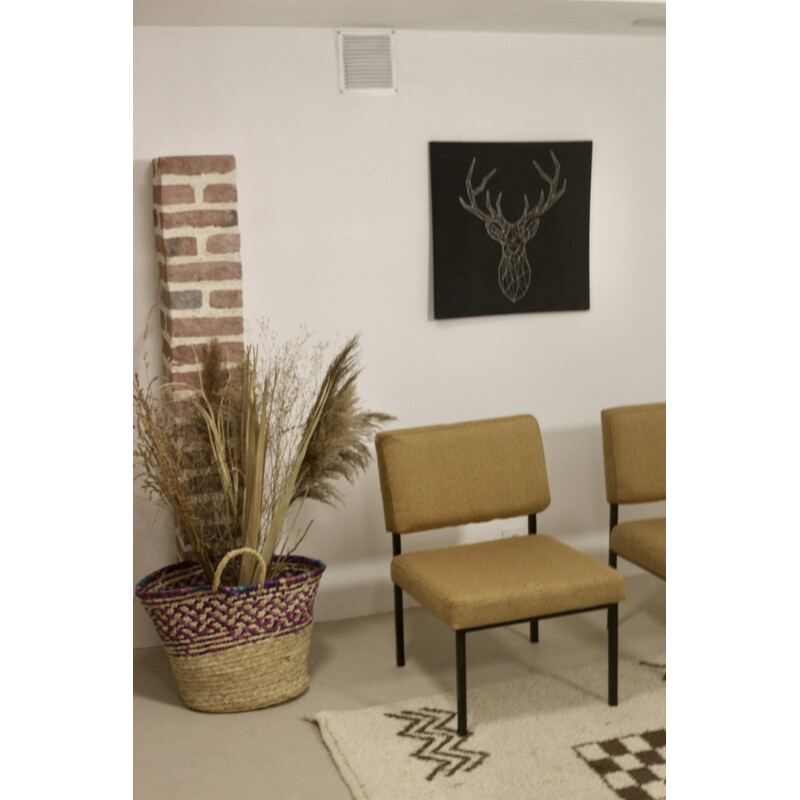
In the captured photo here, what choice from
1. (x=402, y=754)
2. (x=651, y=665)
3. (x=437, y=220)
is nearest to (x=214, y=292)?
(x=437, y=220)

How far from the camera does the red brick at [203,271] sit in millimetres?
3527

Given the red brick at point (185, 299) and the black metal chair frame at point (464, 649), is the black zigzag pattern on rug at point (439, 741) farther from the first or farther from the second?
the red brick at point (185, 299)

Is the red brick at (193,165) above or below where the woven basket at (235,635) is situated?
above

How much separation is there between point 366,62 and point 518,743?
106 inches

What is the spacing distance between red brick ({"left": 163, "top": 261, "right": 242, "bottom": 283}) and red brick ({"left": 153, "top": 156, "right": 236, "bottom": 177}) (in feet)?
1.09

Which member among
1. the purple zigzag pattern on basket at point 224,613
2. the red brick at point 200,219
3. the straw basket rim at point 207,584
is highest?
the red brick at point 200,219

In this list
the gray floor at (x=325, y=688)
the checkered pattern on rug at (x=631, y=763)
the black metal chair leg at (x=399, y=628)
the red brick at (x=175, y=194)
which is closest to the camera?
the checkered pattern on rug at (x=631, y=763)

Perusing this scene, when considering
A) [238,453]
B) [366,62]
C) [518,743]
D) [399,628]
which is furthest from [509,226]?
[518,743]

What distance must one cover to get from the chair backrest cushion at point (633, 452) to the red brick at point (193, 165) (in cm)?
174

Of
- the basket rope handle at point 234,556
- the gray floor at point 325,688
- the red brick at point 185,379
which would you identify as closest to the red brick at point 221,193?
the red brick at point 185,379
